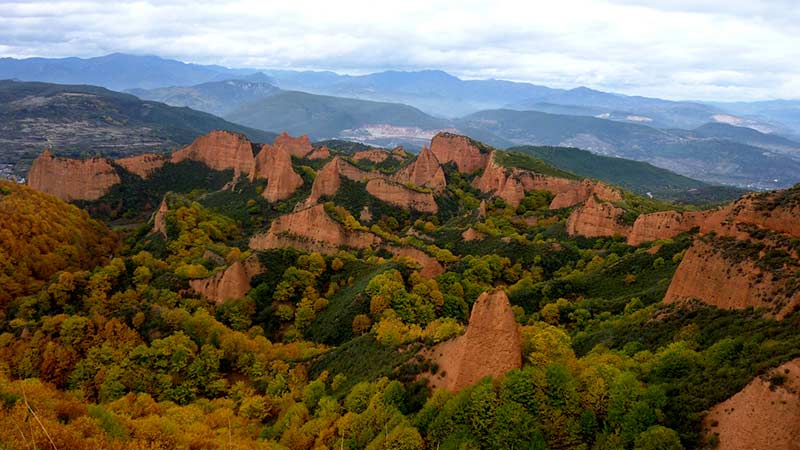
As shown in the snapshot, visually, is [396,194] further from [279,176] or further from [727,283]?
[727,283]

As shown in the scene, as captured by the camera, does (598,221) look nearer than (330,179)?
Yes

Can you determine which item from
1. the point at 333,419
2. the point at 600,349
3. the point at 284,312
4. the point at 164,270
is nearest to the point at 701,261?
the point at 600,349

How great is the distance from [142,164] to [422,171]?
5359cm

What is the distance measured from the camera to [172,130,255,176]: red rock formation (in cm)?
10719

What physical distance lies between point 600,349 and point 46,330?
115 ft

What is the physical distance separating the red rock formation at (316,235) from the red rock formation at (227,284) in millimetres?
12952

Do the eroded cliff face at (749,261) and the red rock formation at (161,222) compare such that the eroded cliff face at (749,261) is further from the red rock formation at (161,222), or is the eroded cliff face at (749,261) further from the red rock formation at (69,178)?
the red rock formation at (69,178)

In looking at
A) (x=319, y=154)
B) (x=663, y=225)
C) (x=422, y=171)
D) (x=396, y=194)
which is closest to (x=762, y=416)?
(x=663, y=225)

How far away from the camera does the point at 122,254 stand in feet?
238

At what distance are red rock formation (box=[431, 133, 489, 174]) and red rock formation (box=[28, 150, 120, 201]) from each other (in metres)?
64.2

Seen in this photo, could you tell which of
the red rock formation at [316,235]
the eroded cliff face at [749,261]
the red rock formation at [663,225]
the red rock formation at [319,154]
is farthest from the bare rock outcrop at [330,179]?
the eroded cliff face at [749,261]

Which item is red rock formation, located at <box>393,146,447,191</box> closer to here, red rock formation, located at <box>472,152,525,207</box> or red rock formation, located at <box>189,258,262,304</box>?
red rock formation, located at <box>472,152,525,207</box>

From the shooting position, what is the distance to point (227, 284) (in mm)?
50062

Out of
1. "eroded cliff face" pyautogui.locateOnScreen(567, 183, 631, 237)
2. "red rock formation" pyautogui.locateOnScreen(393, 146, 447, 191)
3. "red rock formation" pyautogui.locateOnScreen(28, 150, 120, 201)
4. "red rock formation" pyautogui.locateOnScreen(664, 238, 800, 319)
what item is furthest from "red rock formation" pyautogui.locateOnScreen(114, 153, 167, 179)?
"red rock formation" pyautogui.locateOnScreen(664, 238, 800, 319)
